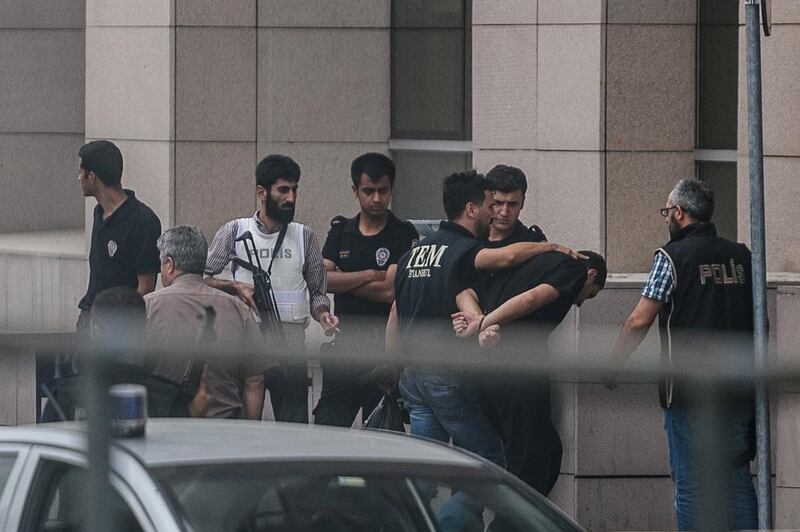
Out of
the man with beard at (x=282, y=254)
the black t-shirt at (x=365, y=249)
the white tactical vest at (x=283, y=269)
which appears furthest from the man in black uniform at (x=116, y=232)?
the black t-shirt at (x=365, y=249)

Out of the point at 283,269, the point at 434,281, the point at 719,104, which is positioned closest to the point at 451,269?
the point at 434,281

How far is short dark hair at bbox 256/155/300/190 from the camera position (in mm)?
8391

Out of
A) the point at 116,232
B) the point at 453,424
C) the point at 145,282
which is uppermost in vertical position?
the point at 116,232

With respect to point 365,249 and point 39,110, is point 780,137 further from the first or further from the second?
point 39,110

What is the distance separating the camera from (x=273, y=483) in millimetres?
3541

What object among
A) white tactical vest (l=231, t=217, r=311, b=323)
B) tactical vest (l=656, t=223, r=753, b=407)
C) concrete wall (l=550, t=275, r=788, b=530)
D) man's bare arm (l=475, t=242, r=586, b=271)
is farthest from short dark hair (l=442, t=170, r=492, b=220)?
white tactical vest (l=231, t=217, r=311, b=323)

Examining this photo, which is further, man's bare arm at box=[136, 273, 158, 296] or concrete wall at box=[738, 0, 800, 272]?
concrete wall at box=[738, 0, 800, 272]

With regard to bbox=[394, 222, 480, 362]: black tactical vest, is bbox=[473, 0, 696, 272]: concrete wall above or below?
above

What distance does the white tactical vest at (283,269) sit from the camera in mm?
8242

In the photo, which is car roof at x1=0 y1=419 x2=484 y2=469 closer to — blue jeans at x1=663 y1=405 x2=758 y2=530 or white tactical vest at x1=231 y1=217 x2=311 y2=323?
blue jeans at x1=663 y1=405 x2=758 y2=530

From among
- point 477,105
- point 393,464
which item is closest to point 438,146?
point 477,105

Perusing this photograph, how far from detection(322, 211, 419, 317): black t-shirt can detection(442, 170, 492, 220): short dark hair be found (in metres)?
1.14

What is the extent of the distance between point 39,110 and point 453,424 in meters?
9.29

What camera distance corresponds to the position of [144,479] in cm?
336
